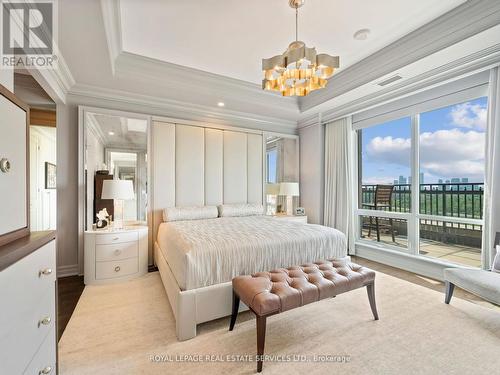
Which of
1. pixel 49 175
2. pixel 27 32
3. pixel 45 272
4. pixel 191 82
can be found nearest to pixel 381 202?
pixel 191 82

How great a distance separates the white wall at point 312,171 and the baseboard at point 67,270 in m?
4.19

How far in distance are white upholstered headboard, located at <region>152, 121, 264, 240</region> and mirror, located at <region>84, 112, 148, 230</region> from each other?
187 millimetres

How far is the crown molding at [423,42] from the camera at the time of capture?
2133mm

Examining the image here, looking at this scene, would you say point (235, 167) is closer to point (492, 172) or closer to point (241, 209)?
point (241, 209)

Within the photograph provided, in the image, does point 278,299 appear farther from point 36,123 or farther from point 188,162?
point 36,123

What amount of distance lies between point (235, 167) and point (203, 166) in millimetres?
643

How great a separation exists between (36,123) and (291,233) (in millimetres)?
4699

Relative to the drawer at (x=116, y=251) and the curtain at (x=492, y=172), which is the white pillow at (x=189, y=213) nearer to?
the drawer at (x=116, y=251)

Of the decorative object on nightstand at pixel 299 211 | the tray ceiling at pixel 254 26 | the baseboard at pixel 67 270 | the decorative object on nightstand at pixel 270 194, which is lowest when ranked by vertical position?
the baseboard at pixel 67 270

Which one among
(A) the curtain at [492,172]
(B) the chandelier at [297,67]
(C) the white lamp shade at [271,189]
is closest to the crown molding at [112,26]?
(B) the chandelier at [297,67]

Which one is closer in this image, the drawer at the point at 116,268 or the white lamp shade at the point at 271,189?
the drawer at the point at 116,268

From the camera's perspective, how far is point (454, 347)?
5.93 ft

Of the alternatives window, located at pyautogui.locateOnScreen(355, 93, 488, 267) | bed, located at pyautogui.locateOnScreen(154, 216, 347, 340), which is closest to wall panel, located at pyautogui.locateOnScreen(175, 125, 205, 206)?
bed, located at pyautogui.locateOnScreen(154, 216, 347, 340)

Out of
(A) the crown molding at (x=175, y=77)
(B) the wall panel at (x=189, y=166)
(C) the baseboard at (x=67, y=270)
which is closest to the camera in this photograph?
(A) the crown molding at (x=175, y=77)
